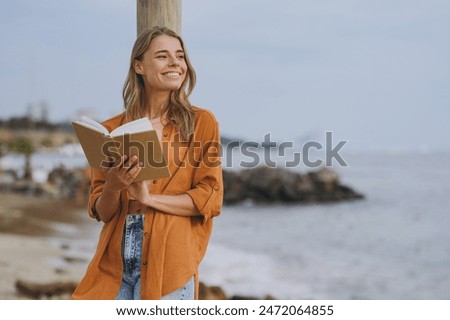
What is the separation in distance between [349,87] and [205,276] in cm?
1239

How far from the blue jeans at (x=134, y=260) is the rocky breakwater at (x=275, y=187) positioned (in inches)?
617

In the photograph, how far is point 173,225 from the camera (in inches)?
85.4

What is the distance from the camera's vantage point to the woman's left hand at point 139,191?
2105 mm

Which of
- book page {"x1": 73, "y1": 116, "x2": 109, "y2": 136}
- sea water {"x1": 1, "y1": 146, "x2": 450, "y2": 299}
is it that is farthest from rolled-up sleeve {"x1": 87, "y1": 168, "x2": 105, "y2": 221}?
sea water {"x1": 1, "y1": 146, "x2": 450, "y2": 299}

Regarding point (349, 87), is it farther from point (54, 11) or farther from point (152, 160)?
point (152, 160)

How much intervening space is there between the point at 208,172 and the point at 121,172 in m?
0.26

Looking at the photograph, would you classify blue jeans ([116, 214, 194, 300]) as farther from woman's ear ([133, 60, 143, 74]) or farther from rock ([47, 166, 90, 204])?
rock ([47, 166, 90, 204])

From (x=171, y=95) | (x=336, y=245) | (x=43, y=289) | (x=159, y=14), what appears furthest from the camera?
(x=336, y=245)

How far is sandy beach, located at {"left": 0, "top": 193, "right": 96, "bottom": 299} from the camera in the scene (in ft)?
22.4

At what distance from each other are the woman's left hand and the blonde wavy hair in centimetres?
20

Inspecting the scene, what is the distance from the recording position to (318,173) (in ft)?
63.3

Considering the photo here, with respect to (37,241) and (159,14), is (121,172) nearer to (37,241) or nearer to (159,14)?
(159,14)

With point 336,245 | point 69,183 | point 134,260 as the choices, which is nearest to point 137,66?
point 134,260
